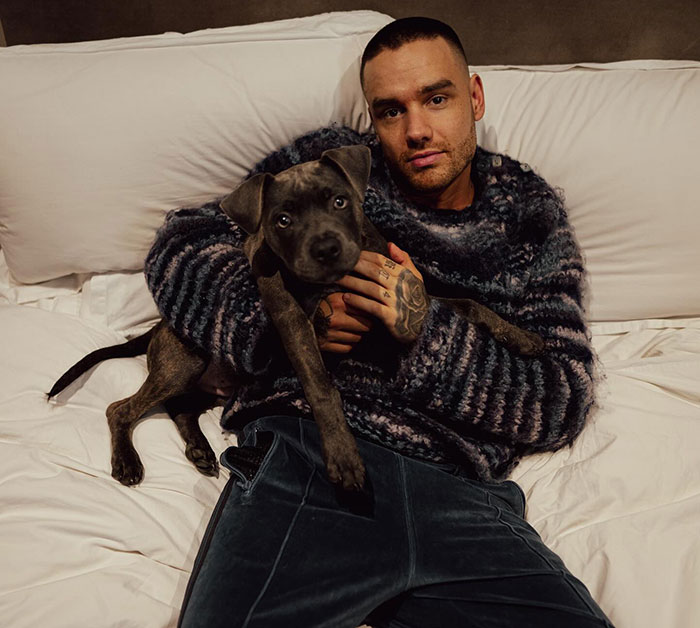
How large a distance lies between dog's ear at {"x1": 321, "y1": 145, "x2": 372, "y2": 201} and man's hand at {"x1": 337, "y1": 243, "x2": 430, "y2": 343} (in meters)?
0.20

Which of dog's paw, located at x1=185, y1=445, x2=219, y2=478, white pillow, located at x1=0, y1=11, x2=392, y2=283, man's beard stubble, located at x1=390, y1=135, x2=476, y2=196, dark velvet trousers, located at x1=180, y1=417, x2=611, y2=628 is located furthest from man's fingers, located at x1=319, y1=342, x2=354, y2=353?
white pillow, located at x1=0, y1=11, x2=392, y2=283

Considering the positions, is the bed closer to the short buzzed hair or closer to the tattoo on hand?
the short buzzed hair

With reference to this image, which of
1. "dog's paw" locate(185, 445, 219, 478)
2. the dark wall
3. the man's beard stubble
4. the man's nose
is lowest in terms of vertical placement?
"dog's paw" locate(185, 445, 219, 478)

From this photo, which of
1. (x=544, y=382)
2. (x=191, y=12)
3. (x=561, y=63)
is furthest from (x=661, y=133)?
(x=191, y=12)

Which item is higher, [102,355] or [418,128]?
[418,128]

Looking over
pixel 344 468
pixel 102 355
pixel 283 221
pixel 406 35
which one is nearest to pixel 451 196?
pixel 406 35

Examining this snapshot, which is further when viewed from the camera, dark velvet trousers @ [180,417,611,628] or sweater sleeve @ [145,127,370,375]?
sweater sleeve @ [145,127,370,375]

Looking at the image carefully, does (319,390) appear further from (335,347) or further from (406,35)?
(406,35)

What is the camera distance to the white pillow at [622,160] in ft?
6.73

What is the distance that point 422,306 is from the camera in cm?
169

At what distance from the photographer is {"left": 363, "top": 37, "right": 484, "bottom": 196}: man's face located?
6.16 feet

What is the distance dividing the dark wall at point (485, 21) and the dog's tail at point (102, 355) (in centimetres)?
136

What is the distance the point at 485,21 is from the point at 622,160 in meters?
0.86

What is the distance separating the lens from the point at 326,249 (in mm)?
1396
